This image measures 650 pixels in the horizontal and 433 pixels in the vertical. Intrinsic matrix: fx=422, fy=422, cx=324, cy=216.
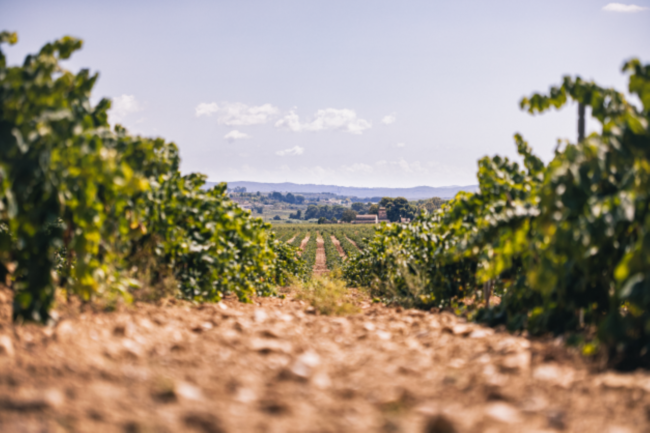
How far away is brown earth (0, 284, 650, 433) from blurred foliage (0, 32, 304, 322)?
0.41m

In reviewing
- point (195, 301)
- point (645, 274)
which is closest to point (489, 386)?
point (645, 274)

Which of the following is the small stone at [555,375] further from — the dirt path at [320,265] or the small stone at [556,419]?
the dirt path at [320,265]

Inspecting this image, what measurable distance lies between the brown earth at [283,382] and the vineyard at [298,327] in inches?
0.5

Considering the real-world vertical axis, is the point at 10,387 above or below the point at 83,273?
below

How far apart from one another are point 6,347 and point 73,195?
3.67ft

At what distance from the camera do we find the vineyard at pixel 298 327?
2113 mm

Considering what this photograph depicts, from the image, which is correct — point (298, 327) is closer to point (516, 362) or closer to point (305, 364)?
point (305, 364)

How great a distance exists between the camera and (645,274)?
2.51 metres

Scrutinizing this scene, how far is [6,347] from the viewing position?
8.43 feet

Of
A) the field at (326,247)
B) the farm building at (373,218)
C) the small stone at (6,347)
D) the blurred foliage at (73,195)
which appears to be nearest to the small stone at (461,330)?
the blurred foliage at (73,195)

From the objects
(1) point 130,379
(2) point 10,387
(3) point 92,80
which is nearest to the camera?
(2) point 10,387

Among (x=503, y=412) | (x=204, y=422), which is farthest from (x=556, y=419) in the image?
(x=204, y=422)

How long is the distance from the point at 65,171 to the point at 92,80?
116 cm

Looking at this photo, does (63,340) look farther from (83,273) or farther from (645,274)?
(645,274)
